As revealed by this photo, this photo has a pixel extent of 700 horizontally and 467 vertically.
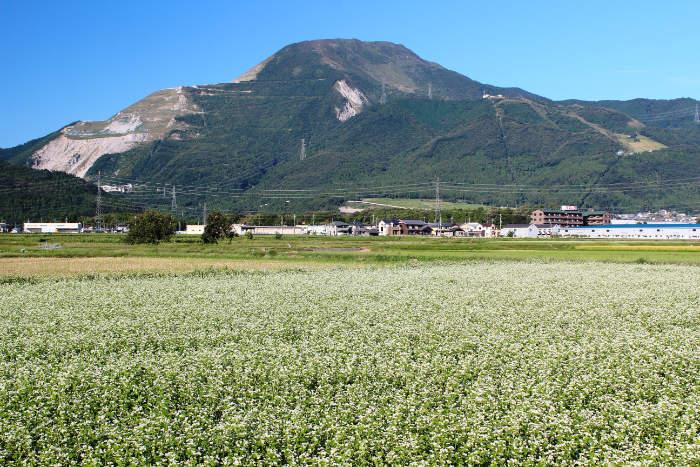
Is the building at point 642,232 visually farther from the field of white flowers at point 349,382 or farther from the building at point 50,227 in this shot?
the building at point 50,227

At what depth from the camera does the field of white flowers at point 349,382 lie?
902 centimetres

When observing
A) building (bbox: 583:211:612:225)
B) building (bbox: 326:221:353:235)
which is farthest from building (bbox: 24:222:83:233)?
building (bbox: 583:211:612:225)

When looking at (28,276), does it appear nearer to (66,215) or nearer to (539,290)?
(539,290)

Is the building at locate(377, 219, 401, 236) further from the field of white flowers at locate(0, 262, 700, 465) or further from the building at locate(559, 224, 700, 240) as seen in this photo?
the field of white flowers at locate(0, 262, 700, 465)

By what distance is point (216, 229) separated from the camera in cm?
8425

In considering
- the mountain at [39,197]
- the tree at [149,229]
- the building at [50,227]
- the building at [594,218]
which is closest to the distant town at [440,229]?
the building at [50,227]

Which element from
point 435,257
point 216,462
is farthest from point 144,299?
point 435,257

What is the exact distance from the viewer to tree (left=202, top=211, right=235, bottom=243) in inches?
3229

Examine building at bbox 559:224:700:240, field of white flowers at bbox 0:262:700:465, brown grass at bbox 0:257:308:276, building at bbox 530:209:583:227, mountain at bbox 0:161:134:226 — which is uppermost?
mountain at bbox 0:161:134:226

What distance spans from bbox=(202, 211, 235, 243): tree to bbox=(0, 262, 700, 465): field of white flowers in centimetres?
5886

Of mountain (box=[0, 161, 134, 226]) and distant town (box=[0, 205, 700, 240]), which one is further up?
mountain (box=[0, 161, 134, 226])

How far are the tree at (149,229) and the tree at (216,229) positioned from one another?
19.6 ft

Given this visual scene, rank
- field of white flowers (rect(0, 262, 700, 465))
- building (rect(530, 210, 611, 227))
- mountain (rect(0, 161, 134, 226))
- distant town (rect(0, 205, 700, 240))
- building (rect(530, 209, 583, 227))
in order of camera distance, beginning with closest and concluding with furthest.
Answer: field of white flowers (rect(0, 262, 700, 465))
distant town (rect(0, 205, 700, 240))
mountain (rect(0, 161, 134, 226))
building (rect(530, 209, 583, 227))
building (rect(530, 210, 611, 227))

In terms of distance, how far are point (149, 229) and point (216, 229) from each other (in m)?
9.99
